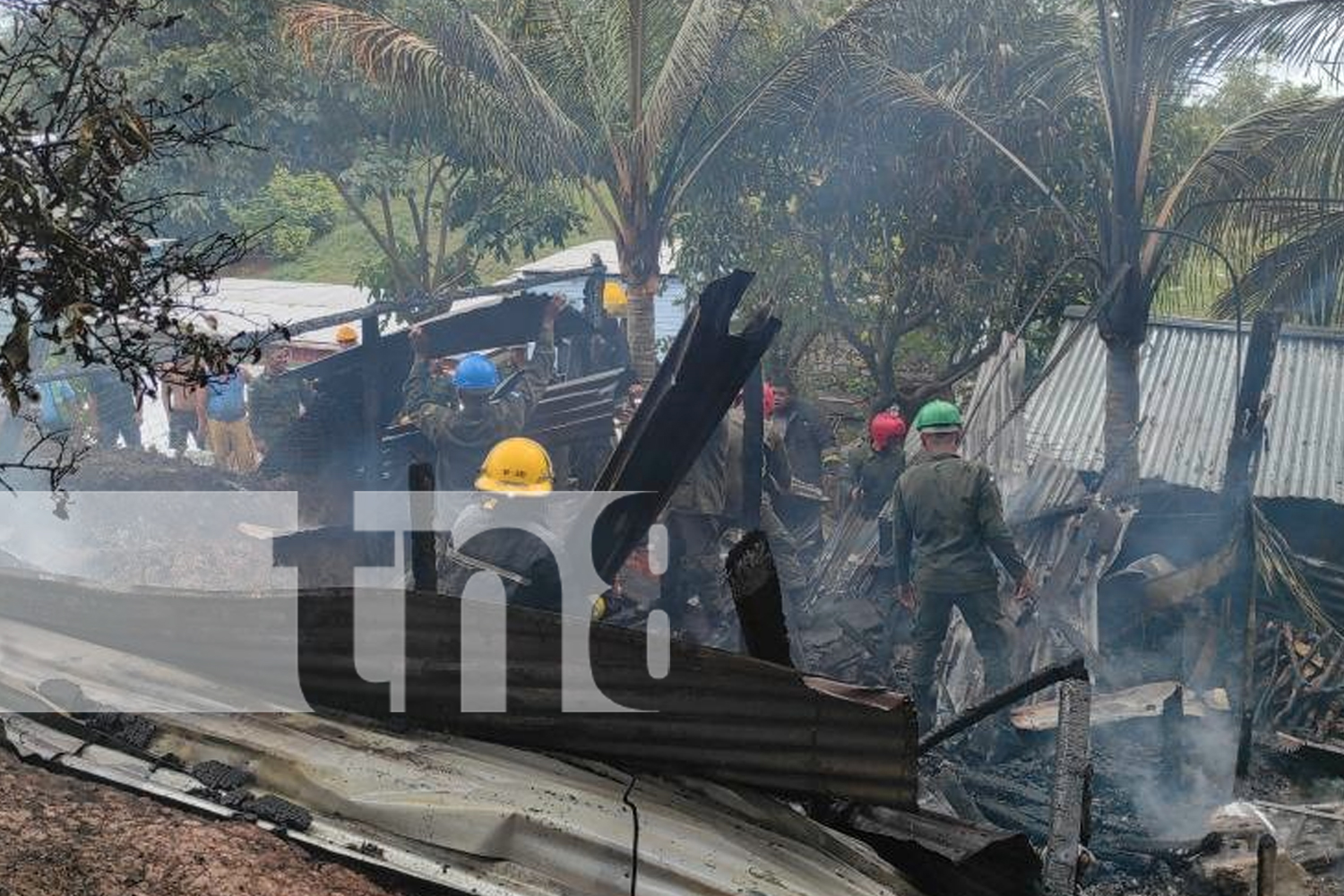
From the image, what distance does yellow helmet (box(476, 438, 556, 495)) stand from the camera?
6832 mm

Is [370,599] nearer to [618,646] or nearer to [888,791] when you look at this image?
[618,646]

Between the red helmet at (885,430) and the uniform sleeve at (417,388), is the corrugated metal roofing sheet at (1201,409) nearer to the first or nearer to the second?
the red helmet at (885,430)

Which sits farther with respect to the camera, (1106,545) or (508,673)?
(1106,545)

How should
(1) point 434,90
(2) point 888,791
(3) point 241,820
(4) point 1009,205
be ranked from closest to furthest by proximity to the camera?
(3) point 241,820, (2) point 888,791, (1) point 434,90, (4) point 1009,205

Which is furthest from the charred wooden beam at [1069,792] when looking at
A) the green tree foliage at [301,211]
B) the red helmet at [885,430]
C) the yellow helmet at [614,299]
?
the green tree foliage at [301,211]

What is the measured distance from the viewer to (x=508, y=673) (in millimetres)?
3785

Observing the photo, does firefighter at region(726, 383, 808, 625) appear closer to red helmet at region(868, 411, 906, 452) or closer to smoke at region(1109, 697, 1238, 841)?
red helmet at region(868, 411, 906, 452)

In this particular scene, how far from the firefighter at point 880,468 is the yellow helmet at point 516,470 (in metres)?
3.38

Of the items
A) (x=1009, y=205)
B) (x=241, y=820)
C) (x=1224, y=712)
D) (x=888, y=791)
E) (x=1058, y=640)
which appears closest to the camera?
(x=241, y=820)

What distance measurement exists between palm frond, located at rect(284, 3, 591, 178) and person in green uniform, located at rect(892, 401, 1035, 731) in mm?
5627

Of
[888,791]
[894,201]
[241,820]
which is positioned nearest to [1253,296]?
[894,201]

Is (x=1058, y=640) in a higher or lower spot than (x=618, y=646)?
lower

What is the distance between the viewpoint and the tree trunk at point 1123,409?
32.2 feet

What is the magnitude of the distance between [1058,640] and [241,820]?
18.6 feet
